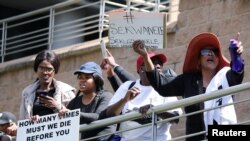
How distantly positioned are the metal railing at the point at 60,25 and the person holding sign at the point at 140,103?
3489 millimetres

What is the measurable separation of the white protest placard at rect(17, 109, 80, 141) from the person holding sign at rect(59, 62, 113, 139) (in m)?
0.28

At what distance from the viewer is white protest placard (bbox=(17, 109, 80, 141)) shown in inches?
516

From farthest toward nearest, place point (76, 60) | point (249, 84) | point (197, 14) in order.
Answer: point (76, 60)
point (197, 14)
point (249, 84)

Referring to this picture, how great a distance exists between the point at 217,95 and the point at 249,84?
344mm

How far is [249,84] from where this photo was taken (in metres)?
11.8

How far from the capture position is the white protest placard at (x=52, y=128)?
13094 mm

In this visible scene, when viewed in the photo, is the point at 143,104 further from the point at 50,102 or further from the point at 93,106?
the point at 50,102

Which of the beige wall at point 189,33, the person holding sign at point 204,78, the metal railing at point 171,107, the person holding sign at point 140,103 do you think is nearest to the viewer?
the metal railing at point 171,107

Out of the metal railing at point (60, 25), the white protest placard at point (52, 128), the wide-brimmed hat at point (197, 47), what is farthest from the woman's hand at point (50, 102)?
the metal railing at point (60, 25)

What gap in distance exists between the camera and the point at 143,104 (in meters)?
13.3

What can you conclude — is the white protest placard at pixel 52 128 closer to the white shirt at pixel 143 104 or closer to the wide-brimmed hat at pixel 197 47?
the white shirt at pixel 143 104

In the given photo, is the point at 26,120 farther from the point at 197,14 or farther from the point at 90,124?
the point at 197,14

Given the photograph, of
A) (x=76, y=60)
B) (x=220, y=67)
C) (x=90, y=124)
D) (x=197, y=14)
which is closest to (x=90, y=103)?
(x=90, y=124)

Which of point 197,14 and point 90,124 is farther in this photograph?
point 197,14
